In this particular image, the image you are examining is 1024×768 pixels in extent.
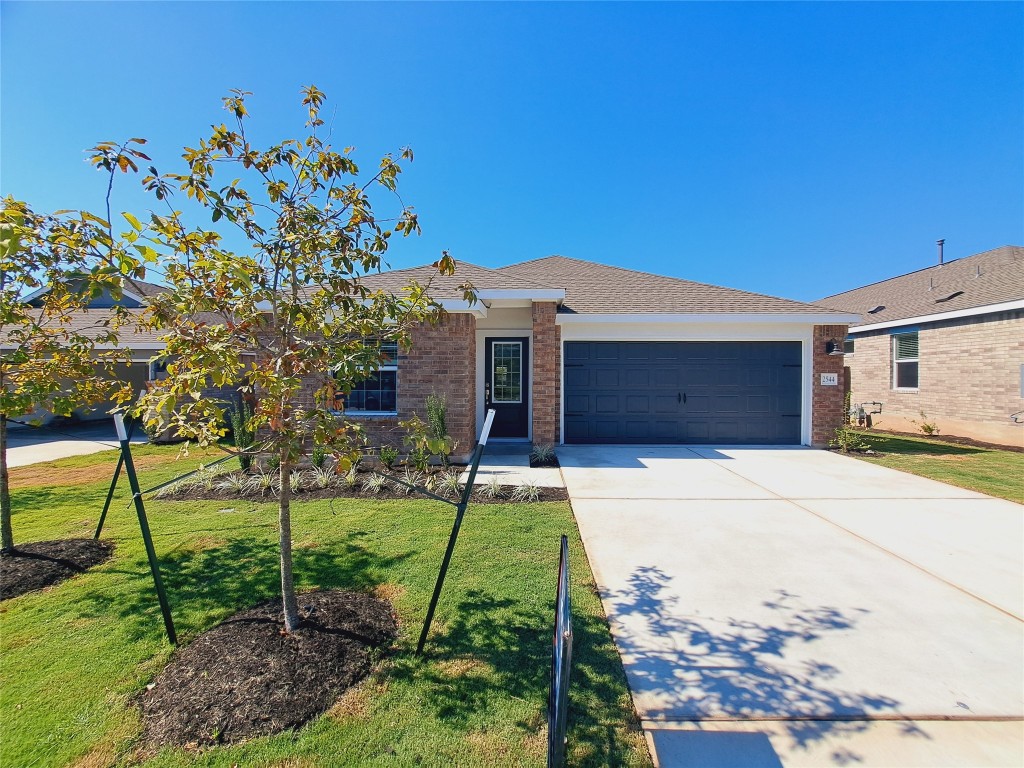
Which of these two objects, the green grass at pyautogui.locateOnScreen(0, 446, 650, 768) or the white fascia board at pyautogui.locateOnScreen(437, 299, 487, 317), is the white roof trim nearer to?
the white fascia board at pyautogui.locateOnScreen(437, 299, 487, 317)

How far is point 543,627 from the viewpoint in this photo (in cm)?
302

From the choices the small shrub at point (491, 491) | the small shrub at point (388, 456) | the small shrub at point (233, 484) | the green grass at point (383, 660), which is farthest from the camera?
the small shrub at point (388, 456)

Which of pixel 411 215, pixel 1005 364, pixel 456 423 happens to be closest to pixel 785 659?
pixel 411 215

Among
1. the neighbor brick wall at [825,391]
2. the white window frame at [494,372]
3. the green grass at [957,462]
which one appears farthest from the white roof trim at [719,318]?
the green grass at [957,462]

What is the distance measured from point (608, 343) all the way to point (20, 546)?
9.38m

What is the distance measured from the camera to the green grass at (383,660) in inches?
81.7

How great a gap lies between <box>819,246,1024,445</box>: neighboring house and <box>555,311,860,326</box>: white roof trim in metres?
A: 3.92

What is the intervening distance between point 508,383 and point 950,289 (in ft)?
42.3

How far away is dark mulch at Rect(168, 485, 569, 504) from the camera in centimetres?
600

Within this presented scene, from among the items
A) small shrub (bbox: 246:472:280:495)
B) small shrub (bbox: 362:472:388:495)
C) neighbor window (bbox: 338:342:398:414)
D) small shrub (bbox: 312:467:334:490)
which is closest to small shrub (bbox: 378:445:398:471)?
small shrub (bbox: 362:472:388:495)

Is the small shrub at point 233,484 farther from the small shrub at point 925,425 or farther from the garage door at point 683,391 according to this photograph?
the small shrub at point 925,425

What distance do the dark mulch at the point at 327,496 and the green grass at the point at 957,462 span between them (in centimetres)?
618

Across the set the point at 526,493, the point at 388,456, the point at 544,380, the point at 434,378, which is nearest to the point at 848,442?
the point at 544,380

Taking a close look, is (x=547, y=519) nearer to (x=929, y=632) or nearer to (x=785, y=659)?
(x=785, y=659)
